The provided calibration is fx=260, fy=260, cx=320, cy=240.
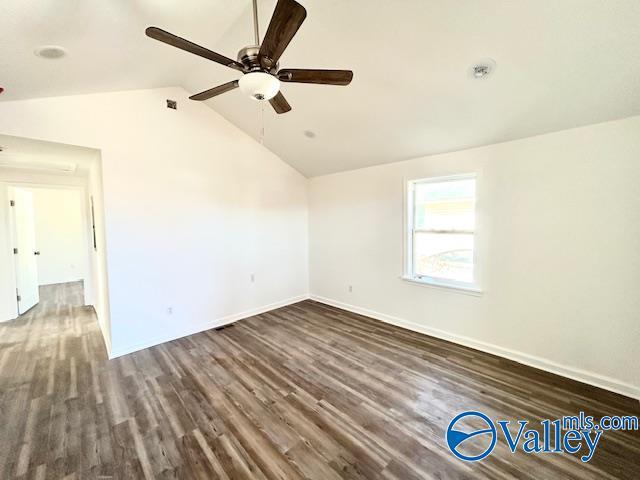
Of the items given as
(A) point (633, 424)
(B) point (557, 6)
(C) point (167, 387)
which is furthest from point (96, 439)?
(B) point (557, 6)

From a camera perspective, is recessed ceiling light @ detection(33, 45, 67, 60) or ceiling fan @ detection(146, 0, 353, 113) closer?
ceiling fan @ detection(146, 0, 353, 113)

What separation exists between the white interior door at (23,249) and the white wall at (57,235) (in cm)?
192

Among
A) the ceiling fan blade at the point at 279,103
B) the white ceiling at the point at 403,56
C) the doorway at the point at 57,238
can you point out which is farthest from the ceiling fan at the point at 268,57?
the doorway at the point at 57,238

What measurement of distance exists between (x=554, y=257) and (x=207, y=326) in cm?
438

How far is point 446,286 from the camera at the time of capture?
337cm

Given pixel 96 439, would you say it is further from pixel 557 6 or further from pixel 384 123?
pixel 557 6

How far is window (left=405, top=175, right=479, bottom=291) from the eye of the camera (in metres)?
3.24

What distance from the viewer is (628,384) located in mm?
2289

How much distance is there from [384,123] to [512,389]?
302 centimetres

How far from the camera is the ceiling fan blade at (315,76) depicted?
5.48 ft

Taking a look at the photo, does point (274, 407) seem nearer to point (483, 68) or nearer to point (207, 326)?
point (207, 326)

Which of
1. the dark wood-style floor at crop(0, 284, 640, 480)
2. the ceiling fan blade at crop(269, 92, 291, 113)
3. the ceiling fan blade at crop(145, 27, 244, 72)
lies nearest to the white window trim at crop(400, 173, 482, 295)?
the dark wood-style floor at crop(0, 284, 640, 480)
